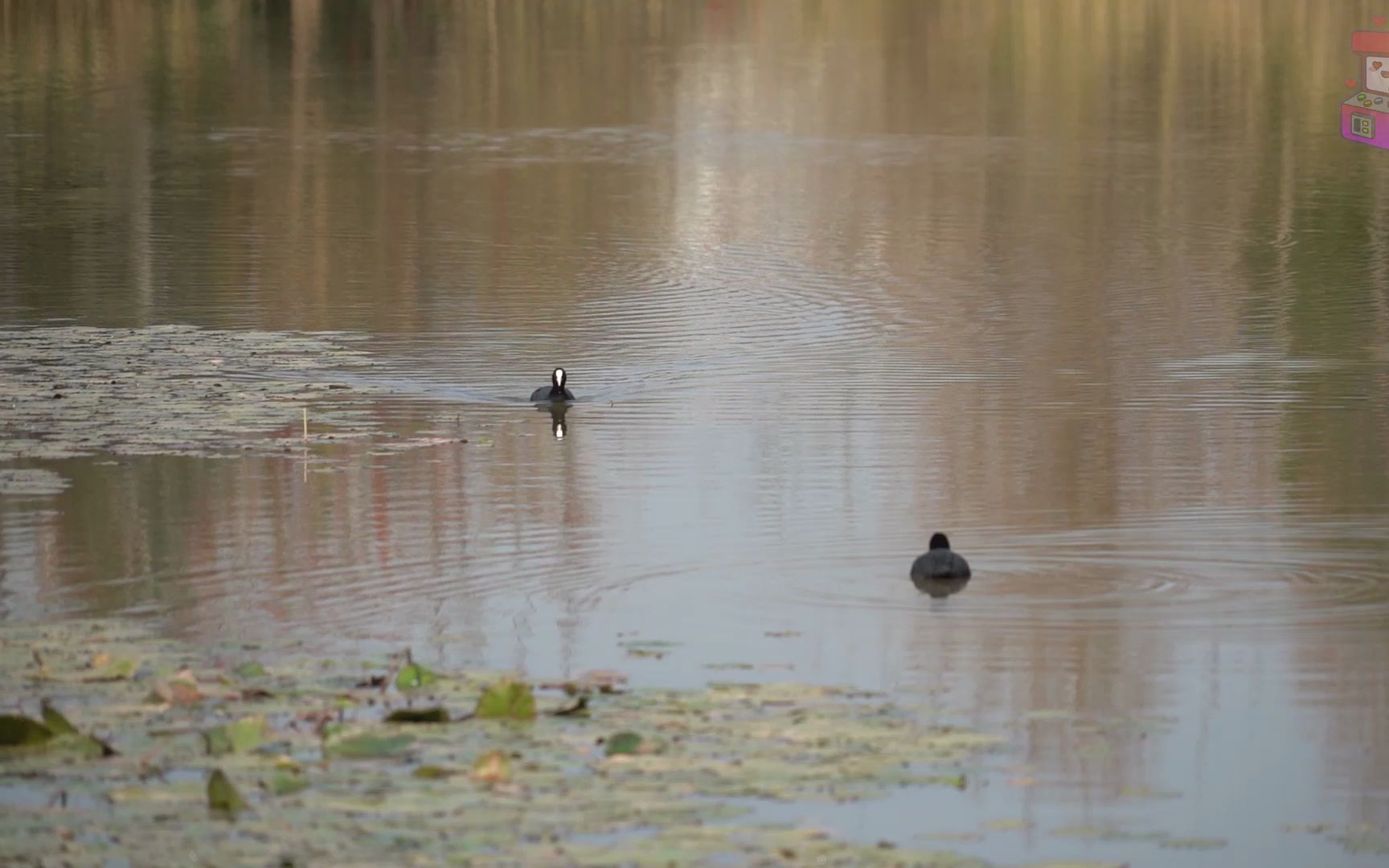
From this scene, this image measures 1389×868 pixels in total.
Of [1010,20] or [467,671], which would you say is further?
[1010,20]

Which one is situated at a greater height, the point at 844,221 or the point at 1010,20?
the point at 1010,20

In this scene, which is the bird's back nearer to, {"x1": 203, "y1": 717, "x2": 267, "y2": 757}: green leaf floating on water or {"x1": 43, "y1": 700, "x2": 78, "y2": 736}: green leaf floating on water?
{"x1": 203, "y1": 717, "x2": 267, "y2": 757}: green leaf floating on water

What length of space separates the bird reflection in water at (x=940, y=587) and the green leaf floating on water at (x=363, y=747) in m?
3.20

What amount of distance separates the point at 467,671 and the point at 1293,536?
4430 mm

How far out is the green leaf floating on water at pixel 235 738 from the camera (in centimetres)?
779

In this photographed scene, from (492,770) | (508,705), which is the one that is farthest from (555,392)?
(492,770)

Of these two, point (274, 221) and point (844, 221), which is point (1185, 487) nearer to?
point (844, 221)

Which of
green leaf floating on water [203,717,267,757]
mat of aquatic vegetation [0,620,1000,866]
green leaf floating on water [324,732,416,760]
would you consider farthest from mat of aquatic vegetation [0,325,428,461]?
green leaf floating on water [324,732,416,760]

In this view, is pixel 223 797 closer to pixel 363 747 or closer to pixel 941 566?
pixel 363 747

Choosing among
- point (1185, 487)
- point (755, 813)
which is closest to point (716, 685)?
point (755, 813)

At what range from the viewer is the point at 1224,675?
9.26 metres

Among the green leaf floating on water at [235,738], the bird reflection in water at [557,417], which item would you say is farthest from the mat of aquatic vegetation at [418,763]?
the bird reflection in water at [557,417]

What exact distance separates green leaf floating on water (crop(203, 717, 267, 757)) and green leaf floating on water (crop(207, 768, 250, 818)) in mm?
517

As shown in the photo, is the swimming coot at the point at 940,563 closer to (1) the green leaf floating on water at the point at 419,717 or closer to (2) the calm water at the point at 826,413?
(2) the calm water at the point at 826,413
